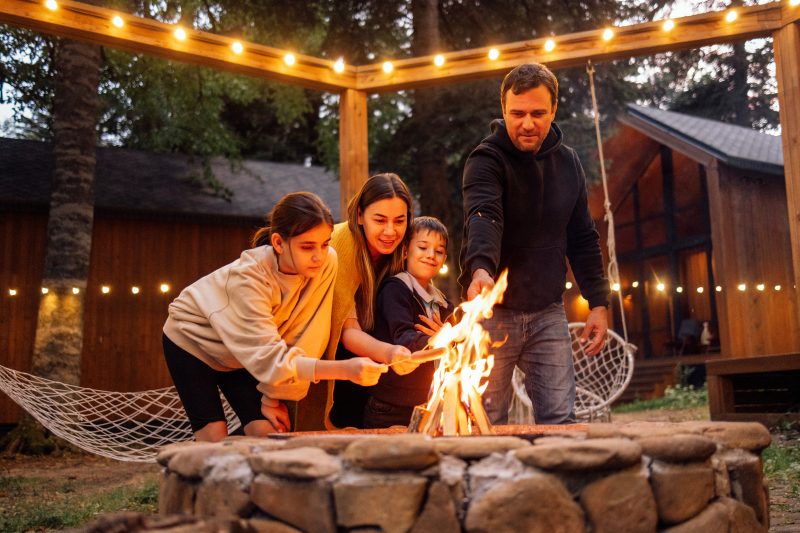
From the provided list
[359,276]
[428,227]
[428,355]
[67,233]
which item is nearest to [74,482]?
[67,233]

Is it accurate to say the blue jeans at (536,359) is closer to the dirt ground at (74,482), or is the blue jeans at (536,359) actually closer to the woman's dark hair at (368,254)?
the woman's dark hair at (368,254)

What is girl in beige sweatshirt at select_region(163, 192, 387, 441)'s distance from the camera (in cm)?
265

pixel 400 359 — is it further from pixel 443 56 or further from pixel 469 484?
pixel 443 56

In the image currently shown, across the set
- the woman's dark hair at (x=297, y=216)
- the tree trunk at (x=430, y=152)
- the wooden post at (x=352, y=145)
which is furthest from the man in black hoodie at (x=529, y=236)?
the tree trunk at (x=430, y=152)

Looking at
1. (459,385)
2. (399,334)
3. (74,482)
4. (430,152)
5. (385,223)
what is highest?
(430,152)

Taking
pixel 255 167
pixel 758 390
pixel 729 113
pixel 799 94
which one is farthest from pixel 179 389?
pixel 729 113

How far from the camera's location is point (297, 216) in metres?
2.79

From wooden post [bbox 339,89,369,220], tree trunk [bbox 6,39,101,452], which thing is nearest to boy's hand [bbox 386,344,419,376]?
wooden post [bbox 339,89,369,220]

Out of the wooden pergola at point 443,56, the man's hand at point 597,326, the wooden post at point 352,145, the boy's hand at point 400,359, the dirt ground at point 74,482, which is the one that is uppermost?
the wooden pergola at point 443,56

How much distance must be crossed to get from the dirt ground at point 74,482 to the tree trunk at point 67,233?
652 millimetres

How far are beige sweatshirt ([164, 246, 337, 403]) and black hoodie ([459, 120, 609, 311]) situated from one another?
59 centimetres

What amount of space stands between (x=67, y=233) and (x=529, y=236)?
667cm

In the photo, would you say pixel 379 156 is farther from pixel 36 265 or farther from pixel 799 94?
pixel 799 94

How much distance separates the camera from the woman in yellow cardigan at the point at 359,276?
2990 millimetres
